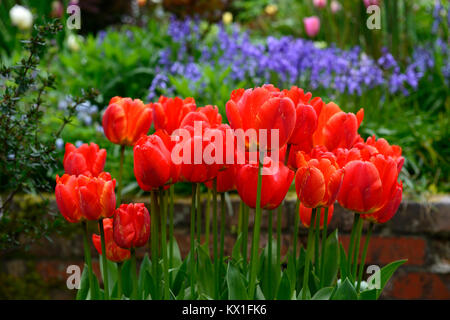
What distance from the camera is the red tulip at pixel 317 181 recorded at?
75cm

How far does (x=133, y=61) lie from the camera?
10.0 feet

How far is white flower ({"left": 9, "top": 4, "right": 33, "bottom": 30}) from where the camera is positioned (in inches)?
126

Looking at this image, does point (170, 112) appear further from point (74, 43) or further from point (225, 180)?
point (74, 43)

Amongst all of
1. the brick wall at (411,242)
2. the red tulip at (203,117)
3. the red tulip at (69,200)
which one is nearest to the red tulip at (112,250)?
the red tulip at (69,200)

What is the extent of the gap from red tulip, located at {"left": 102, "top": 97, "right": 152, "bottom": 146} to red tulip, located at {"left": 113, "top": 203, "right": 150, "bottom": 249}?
18cm

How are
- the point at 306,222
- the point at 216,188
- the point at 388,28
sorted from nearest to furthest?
the point at 216,188, the point at 306,222, the point at 388,28

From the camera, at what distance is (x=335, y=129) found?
34.0 inches

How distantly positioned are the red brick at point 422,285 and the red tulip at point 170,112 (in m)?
1.19

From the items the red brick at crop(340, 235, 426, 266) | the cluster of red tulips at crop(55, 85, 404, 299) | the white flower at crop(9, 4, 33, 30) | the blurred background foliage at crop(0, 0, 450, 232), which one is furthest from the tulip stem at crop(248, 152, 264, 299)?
the white flower at crop(9, 4, 33, 30)

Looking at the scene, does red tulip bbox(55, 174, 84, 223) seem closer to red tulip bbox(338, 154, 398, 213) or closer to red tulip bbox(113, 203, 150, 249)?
red tulip bbox(113, 203, 150, 249)

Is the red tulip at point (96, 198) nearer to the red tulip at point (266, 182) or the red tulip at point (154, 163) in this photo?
the red tulip at point (154, 163)

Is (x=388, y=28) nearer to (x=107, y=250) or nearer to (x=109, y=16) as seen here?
(x=107, y=250)

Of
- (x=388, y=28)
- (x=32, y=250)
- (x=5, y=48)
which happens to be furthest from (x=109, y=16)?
(x=32, y=250)
